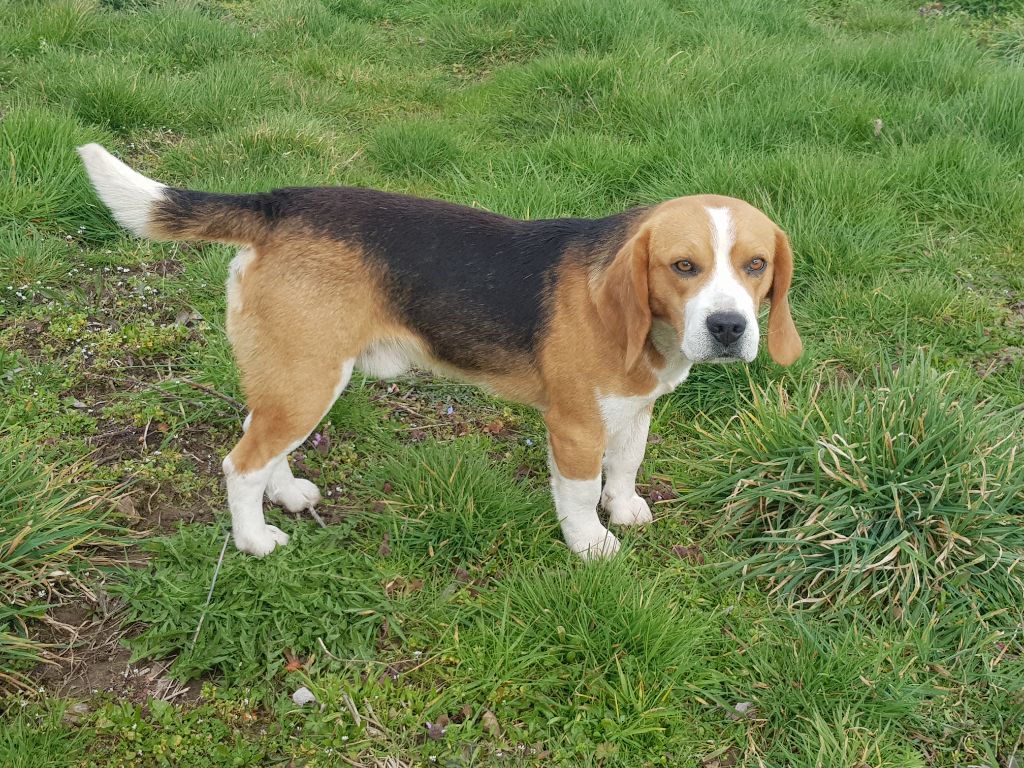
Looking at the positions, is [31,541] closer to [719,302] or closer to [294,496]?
[294,496]

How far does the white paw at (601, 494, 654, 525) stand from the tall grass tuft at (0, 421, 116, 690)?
2.04 metres

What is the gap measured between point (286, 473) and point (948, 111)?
17.2ft

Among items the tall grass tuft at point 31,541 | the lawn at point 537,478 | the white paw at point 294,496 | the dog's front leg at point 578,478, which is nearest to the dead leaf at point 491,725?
the lawn at point 537,478

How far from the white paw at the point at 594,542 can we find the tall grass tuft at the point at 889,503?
1.62 feet

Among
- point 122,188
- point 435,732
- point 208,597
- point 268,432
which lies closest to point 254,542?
point 208,597

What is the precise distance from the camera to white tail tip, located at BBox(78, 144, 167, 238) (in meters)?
3.10

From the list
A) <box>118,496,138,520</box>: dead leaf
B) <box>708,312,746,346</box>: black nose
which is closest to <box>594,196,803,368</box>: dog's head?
<box>708,312,746,346</box>: black nose

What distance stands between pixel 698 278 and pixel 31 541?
2481 mm

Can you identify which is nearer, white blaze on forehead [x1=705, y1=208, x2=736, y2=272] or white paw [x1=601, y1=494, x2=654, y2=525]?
white blaze on forehead [x1=705, y1=208, x2=736, y2=272]

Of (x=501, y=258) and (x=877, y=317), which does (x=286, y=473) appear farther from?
(x=877, y=317)

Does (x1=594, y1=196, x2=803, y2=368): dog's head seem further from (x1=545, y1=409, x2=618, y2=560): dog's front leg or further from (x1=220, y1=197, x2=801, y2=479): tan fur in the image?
(x1=545, y1=409, x2=618, y2=560): dog's front leg

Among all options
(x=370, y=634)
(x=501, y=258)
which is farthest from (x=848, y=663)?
(x=501, y=258)

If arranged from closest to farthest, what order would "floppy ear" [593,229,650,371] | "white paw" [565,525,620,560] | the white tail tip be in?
"floppy ear" [593,229,650,371] → the white tail tip → "white paw" [565,525,620,560]

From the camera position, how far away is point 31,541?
2.99 m
